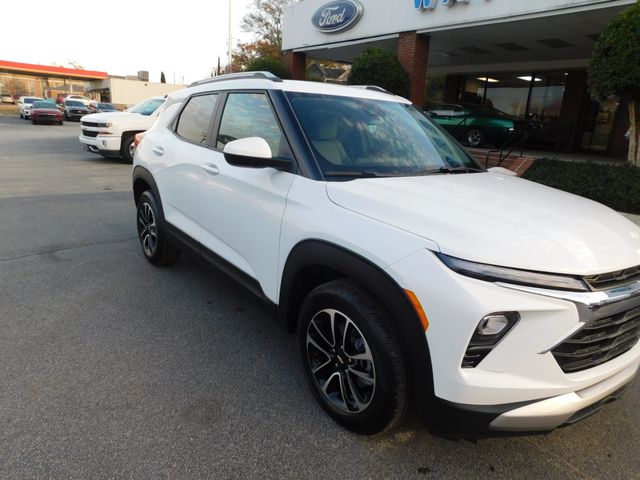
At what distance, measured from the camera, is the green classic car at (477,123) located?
13.2 m

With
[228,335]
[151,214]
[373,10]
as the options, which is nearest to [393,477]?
[228,335]

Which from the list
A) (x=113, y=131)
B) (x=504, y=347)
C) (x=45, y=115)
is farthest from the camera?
(x=45, y=115)

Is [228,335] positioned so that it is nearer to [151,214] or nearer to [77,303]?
[77,303]

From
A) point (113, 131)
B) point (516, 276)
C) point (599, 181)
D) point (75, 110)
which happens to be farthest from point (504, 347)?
point (75, 110)

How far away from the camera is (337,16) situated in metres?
14.7

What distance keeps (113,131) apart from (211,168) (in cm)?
983

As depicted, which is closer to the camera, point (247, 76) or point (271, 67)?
point (247, 76)

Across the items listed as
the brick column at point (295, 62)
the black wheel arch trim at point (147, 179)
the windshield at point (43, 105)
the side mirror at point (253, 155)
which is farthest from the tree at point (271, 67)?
the windshield at point (43, 105)

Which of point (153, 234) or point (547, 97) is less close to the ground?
point (547, 97)

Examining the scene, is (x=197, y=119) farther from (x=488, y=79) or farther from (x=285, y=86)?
(x=488, y=79)

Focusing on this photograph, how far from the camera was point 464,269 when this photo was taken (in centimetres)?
171

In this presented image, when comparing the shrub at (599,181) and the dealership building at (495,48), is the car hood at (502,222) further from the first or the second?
the dealership building at (495,48)

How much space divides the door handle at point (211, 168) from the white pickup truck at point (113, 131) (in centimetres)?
912

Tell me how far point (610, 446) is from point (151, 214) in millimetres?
4069
